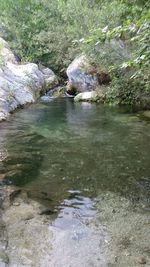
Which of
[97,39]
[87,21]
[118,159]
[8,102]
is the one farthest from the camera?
[87,21]

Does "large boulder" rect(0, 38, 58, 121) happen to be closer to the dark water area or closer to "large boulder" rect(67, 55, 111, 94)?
the dark water area

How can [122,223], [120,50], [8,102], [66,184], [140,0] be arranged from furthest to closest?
[120,50] < [8,102] < [140,0] < [66,184] < [122,223]

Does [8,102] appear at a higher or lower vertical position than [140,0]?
lower

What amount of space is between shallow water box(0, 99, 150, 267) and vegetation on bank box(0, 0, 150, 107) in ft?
14.8

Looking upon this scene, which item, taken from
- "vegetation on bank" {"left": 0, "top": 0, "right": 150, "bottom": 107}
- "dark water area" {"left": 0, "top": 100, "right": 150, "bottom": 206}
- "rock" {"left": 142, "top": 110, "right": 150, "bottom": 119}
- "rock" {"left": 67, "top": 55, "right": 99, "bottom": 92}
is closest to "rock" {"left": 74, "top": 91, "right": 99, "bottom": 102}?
"vegetation on bank" {"left": 0, "top": 0, "right": 150, "bottom": 107}

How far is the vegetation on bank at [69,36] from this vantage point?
18.6 meters

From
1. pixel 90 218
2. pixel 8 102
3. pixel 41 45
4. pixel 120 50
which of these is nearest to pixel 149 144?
pixel 90 218

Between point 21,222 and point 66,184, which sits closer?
point 21,222

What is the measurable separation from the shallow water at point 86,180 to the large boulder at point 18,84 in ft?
9.63

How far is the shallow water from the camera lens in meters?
A: 4.75

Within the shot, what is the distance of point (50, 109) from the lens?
1755 cm

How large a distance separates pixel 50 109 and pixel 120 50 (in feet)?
17.0

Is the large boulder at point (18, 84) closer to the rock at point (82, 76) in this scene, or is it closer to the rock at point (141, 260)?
the rock at point (82, 76)

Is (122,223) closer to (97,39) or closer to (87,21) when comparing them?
(97,39)
